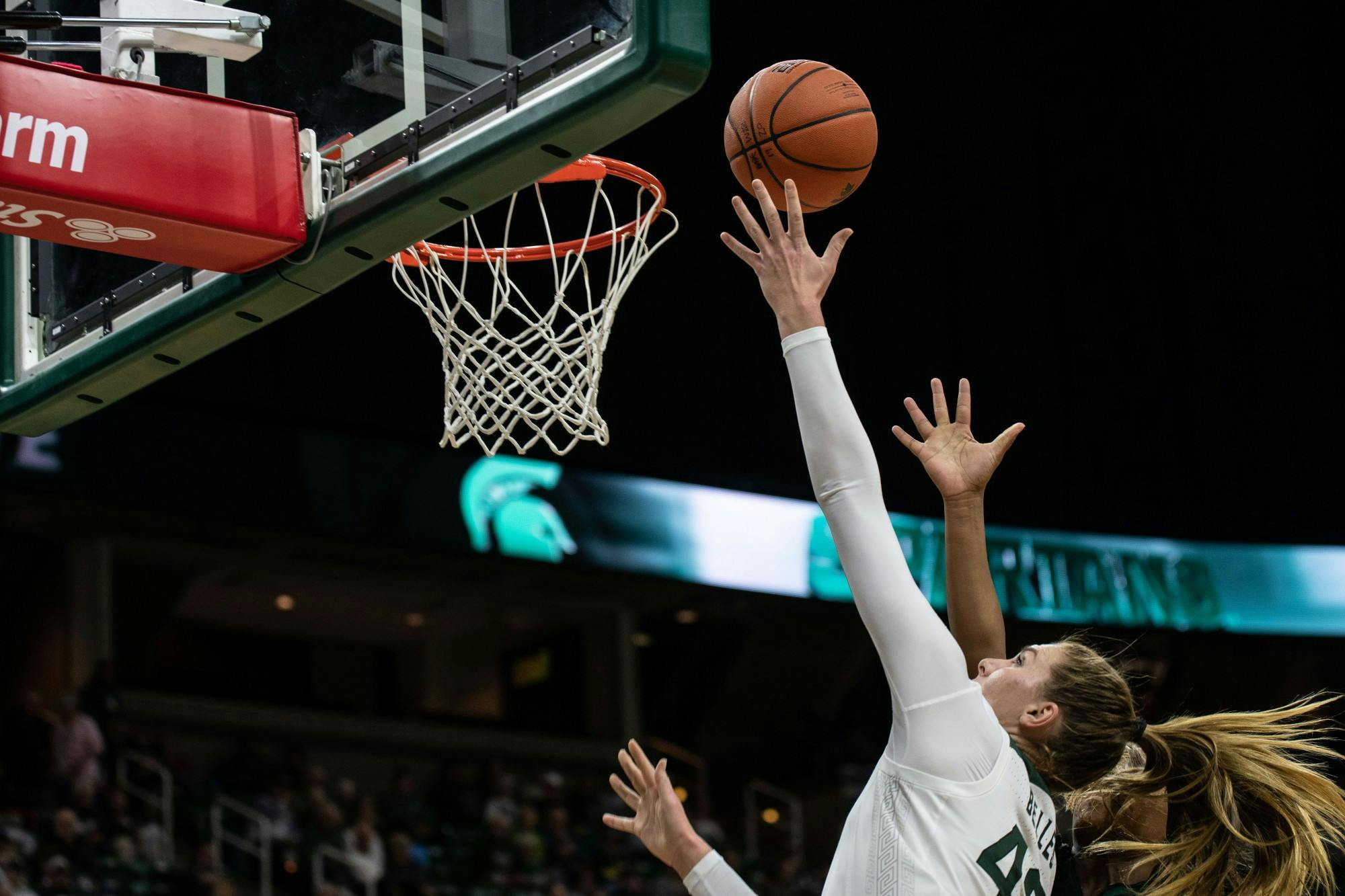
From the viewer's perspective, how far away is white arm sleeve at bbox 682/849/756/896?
8.13 ft

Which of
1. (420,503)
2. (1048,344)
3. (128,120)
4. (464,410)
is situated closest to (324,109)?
(128,120)

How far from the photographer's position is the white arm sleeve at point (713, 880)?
8.13ft

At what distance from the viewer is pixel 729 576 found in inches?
494

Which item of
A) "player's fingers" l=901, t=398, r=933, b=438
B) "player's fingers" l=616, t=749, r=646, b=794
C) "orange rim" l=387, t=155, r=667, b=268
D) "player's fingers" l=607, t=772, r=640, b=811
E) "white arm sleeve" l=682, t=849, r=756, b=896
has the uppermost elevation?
"orange rim" l=387, t=155, r=667, b=268

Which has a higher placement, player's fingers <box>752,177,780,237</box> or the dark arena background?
the dark arena background

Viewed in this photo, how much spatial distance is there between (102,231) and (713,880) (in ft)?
5.28

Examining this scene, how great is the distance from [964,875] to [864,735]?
1318cm

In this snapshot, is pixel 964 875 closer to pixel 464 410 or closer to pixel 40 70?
pixel 464 410

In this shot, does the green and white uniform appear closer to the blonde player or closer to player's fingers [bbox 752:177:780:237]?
the blonde player

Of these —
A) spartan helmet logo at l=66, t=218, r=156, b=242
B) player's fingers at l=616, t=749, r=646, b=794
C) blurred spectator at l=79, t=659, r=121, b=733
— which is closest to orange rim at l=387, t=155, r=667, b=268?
spartan helmet logo at l=66, t=218, r=156, b=242

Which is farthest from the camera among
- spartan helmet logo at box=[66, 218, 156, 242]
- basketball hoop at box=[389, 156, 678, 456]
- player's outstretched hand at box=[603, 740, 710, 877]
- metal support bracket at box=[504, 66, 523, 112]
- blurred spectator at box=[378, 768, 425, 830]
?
blurred spectator at box=[378, 768, 425, 830]

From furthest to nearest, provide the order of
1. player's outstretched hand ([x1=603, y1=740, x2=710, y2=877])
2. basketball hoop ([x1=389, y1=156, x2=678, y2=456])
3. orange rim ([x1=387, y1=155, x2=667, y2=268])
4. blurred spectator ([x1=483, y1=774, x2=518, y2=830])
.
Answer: blurred spectator ([x1=483, y1=774, x2=518, y2=830])
orange rim ([x1=387, y1=155, x2=667, y2=268])
basketball hoop ([x1=389, y1=156, x2=678, y2=456])
player's outstretched hand ([x1=603, y1=740, x2=710, y2=877])

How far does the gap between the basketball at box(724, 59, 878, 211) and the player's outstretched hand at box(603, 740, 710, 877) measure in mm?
1190

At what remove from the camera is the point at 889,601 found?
2053mm
